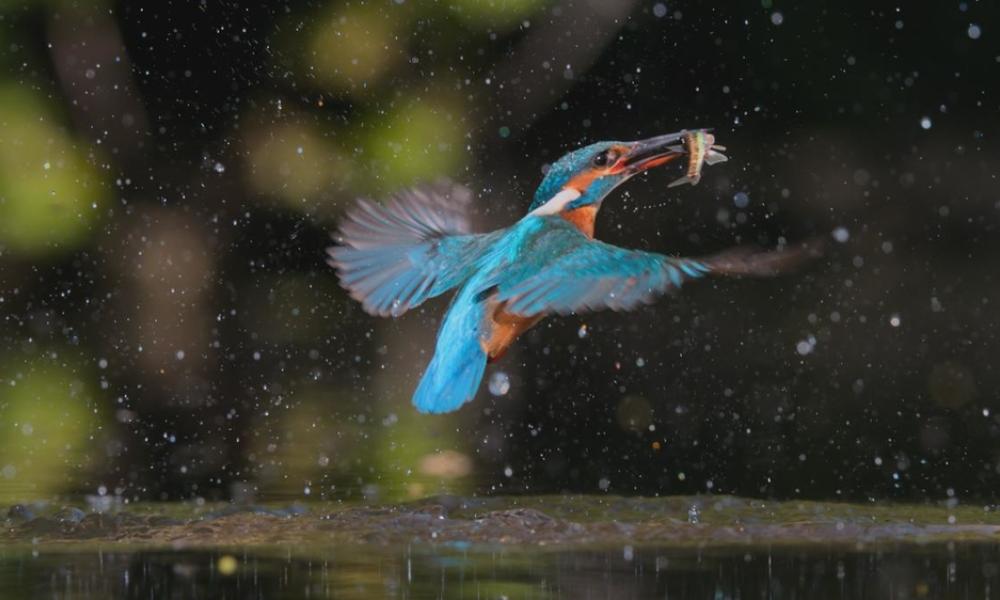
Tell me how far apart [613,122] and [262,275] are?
4.86 ft

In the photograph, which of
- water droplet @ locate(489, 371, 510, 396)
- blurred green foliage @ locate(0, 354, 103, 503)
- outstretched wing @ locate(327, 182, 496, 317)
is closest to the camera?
outstretched wing @ locate(327, 182, 496, 317)

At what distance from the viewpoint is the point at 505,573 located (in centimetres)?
247

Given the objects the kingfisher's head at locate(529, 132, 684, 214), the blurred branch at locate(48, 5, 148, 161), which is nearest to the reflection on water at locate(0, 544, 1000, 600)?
the kingfisher's head at locate(529, 132, 684, 214)

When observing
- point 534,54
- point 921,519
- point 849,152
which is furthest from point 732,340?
point 921,519

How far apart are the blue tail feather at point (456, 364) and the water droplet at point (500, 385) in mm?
2558

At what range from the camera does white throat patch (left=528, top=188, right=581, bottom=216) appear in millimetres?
3189

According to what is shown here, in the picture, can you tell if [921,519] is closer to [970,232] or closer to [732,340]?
[732,340]

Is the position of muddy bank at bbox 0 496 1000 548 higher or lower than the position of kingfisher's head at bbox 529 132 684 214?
lower

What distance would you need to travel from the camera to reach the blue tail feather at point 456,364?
2914mm

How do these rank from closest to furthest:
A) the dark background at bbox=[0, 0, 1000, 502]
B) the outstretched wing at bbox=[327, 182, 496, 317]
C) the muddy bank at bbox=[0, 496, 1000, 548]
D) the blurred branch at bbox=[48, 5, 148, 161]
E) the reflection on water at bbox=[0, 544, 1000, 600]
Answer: the reflection on water at bbox=[0, 544, 1000, 600]
the muddy bank at bbox=[0, 496, 1000, 548]
the outstretched wing at bbox=[327, 182, 496, 317]
the dark background at bbox=[0, 0, 1000, 502]
the blurred branch at bbox=[48, 5, 148, 161]

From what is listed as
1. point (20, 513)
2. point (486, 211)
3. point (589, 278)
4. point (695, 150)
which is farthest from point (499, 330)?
point (486, 211)

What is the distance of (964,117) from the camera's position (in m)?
6.05

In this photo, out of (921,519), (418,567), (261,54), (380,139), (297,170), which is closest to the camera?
(418,567)

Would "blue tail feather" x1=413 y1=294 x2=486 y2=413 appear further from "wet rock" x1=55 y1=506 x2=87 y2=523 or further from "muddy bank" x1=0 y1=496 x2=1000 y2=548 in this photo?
"wet rock" x1=55 y1=506 x2=87 y2=523
